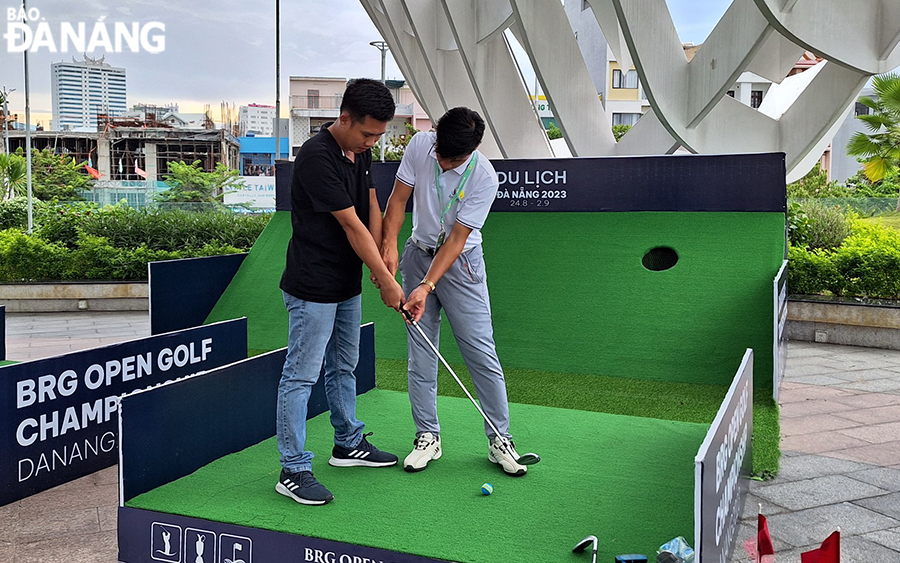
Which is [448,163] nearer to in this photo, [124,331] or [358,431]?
[358,431]

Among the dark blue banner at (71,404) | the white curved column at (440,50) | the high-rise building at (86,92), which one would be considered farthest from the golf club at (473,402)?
the high-rise building at (86,92)

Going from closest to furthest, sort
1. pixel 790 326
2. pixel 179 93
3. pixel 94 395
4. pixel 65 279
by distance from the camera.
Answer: pixel 94 395 < pixel 790 326 < pixel 65 279 < pixel 179 93

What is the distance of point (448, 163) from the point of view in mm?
3521

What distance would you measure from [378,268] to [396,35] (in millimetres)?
13392

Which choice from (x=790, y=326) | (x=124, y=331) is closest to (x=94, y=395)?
(x=124, y=331)

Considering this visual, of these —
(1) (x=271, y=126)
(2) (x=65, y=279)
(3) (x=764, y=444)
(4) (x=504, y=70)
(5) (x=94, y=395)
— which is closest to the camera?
(5) (x=94, y=395)

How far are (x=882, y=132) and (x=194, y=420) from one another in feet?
65.4

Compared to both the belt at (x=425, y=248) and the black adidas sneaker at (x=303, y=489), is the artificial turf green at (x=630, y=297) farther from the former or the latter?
the black adidas sneaker at (x=303, y=489)

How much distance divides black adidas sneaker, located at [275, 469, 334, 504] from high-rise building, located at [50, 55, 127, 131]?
70210 mm

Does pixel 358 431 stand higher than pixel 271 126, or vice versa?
pixel 271 126

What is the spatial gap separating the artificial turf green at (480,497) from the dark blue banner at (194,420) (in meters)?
0.07

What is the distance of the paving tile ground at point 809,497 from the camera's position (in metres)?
3.51

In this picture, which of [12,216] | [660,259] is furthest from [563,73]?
[12,216]

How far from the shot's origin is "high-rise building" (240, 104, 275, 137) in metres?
79.2
